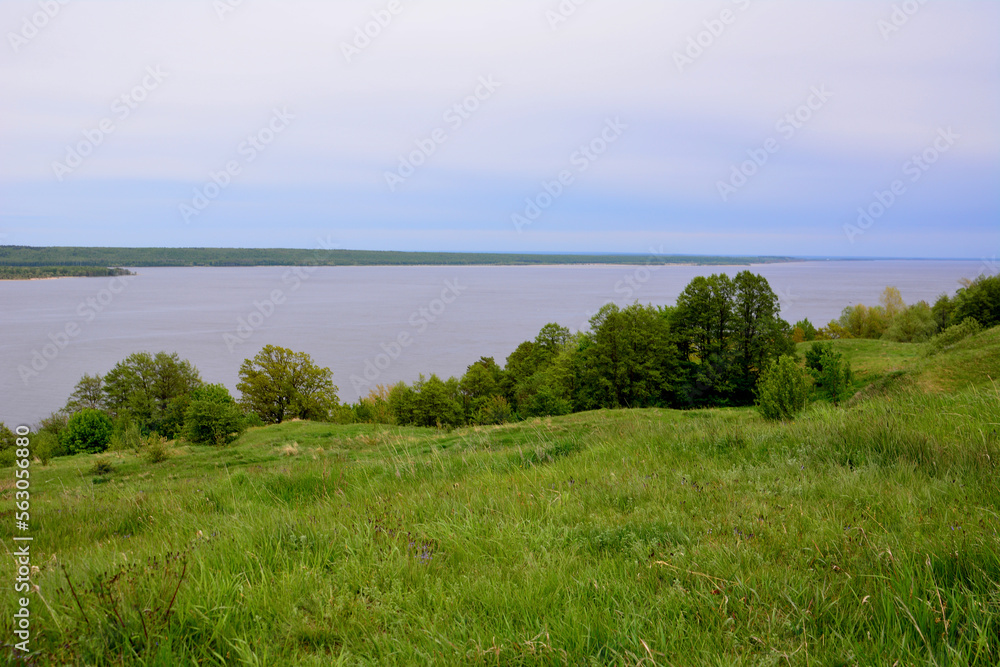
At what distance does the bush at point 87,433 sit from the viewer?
45.0m

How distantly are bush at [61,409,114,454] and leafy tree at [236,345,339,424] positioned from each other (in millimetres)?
11234

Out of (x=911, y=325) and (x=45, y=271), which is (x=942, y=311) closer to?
(x=911, y=325)

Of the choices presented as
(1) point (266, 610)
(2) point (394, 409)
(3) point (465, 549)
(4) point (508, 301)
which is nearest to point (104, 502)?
(1) point (266, 610)

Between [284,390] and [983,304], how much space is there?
191ft

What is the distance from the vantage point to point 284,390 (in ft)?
166

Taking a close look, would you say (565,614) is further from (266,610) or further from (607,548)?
(266,610)

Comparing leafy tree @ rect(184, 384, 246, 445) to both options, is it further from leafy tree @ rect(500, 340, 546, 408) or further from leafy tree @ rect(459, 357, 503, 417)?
leafy tree @ rect(500, 340, 546, 408)

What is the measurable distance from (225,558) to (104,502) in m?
3.60

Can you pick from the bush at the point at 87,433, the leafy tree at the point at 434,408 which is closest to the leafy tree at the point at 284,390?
the leafy tree at the point at 434,408

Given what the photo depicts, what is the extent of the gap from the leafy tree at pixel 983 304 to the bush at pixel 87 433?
6961 centimetres

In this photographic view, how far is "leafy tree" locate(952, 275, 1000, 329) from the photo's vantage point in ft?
133

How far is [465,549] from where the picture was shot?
3.23 meters

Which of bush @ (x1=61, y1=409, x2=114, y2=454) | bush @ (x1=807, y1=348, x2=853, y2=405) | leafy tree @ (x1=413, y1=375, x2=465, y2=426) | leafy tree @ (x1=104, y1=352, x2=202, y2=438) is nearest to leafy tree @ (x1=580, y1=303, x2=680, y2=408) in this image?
leafy tree @ (x1=413, y1=375, x2=465, y2=426)

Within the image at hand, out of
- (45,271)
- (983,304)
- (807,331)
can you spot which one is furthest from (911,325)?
(45,271)
